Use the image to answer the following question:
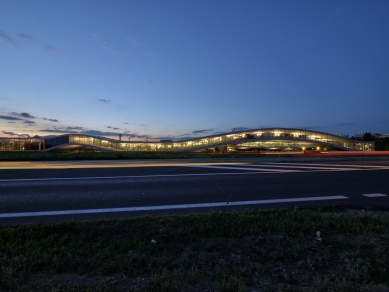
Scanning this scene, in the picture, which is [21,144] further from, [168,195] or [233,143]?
[168,195]

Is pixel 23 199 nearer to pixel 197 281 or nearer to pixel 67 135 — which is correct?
pixel 197 281

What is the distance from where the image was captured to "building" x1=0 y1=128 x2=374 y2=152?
70.7 m

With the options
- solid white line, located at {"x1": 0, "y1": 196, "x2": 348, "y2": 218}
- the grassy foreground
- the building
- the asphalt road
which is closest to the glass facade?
the building

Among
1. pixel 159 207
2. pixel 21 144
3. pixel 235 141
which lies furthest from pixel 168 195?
pixel 21 144

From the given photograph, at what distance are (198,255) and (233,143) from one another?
73.5m

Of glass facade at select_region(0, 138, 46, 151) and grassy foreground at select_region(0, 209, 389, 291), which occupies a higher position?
glass facade at select_region(0, 138, 46, 151)

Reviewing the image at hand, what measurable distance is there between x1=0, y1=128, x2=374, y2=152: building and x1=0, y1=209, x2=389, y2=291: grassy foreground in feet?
217

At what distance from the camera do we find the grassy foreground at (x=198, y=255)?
112 inches

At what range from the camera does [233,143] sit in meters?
76.1

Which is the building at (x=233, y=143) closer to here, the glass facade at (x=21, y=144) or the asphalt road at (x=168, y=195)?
the glass facade at (x=21, y=144)

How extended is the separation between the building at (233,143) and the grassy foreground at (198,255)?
217 ft

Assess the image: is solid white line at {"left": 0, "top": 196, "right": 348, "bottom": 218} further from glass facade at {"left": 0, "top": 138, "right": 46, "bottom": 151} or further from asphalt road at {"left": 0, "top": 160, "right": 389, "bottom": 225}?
glass facade at {"left": 0, "top": 138, "right": 46, "bottom": 151}

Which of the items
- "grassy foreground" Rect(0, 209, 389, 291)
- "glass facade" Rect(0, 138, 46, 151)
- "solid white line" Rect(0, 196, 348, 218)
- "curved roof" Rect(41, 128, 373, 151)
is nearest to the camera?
"grassy foreground" Rect(0, 209, 389, 291)

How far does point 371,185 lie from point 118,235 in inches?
350
